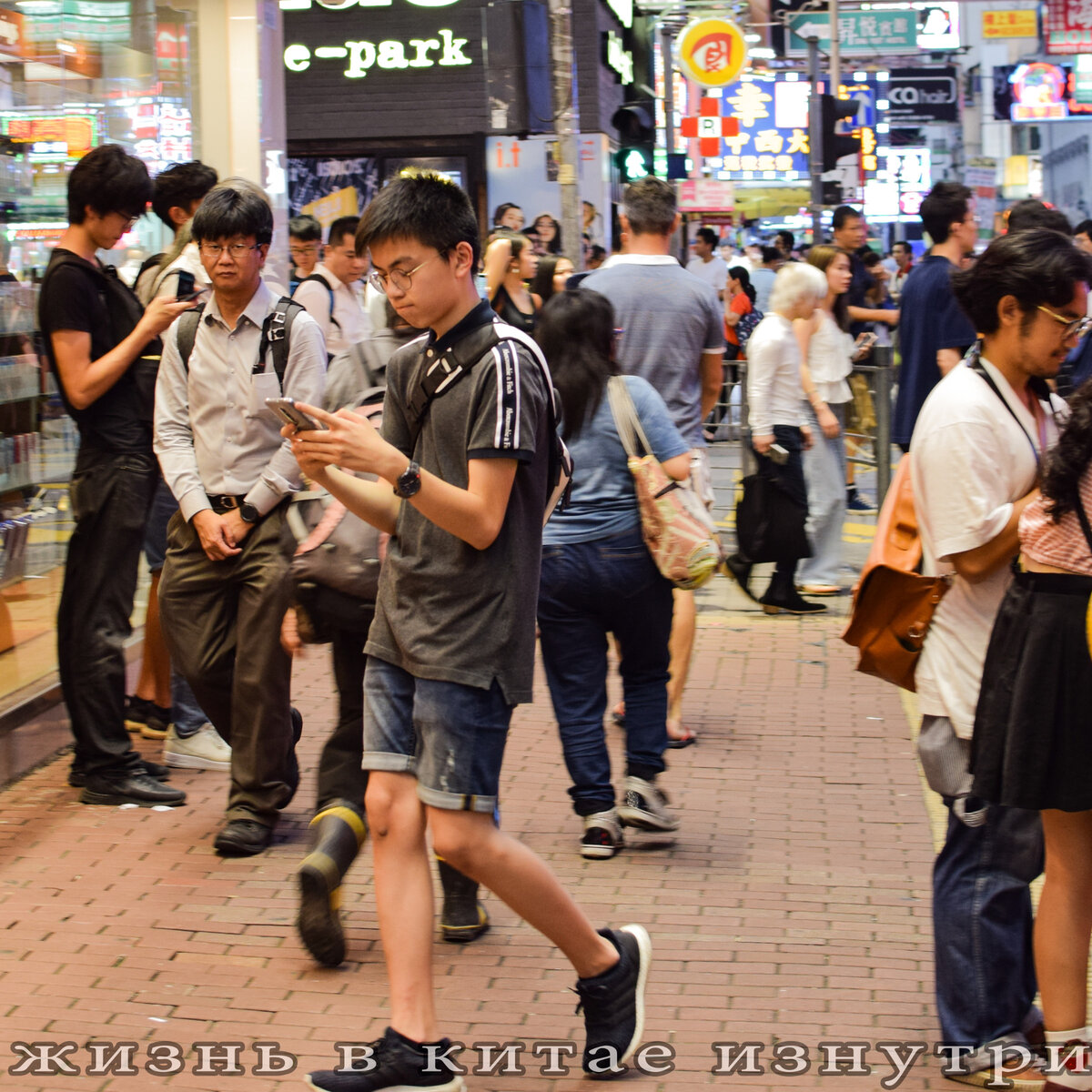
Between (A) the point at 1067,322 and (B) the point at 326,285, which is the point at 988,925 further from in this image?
(B) the point at 326,285

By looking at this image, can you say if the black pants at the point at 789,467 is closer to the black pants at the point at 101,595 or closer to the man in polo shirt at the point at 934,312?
the man in polo shirt at the point at 934,312

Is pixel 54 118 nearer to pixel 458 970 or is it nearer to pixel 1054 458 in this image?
pixel 458 970

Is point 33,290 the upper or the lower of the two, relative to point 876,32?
lower

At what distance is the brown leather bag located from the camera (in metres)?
3.79

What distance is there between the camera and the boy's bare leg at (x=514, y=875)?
11.5 feet

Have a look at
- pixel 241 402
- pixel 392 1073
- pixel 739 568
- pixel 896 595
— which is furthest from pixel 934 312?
pixel 392 1073

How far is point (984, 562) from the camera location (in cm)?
367

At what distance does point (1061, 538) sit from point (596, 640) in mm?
2230

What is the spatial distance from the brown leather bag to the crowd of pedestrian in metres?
0.06

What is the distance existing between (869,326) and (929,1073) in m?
13.7

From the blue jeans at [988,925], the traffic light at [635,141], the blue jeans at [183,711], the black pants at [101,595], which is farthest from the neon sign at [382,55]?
the blue jeans at [988,925]

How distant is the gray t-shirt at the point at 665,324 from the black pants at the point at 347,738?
2.27 metres

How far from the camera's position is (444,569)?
3510 millimetres

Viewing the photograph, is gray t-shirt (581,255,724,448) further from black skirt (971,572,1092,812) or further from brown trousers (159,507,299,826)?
black skirt (971,572,1092,812)
